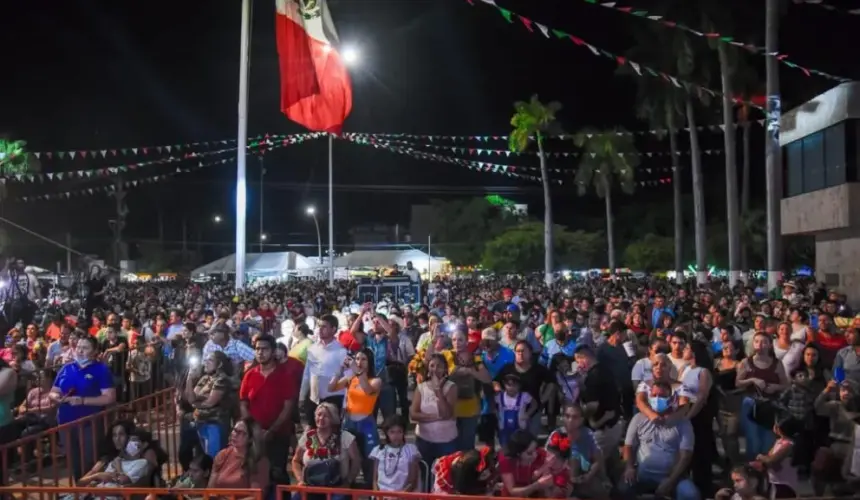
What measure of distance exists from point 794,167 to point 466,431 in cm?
2237

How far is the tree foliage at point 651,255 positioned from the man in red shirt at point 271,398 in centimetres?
5624

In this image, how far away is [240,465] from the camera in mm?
6227

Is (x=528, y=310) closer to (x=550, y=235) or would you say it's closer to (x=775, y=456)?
(x=775, y=456)

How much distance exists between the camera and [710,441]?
24.4 feet

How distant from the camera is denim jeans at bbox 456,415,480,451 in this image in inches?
300

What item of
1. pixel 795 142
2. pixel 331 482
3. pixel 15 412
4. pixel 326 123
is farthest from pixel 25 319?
pixel 795 142

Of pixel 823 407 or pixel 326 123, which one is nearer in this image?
pixel 823 407

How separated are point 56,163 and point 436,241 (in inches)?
1193

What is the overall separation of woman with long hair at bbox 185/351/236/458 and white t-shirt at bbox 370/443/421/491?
74.3 inches

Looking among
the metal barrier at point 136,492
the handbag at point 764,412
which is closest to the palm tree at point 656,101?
the handbag at point 764,412

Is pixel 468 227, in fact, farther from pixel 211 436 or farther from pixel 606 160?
pixel 211 436

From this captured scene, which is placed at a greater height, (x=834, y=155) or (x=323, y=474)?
(x=834, y=155)

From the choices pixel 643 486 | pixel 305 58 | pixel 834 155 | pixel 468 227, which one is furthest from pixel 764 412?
pixel 468 227

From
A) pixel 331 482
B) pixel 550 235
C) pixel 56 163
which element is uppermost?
pixel 56 163
